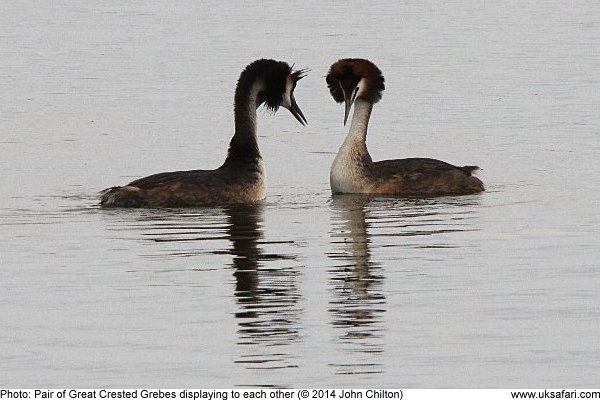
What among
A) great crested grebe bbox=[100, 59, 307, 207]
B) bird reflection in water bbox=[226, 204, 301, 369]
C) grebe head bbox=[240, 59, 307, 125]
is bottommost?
bird reflection in water bbox=[226, 204, 301, 369]

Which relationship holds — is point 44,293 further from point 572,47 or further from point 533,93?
point 572,47

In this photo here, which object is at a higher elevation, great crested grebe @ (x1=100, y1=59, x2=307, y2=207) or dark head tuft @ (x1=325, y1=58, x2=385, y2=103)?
dark head tuft @ (x1=325, y1=58, x2=385, y2=103)

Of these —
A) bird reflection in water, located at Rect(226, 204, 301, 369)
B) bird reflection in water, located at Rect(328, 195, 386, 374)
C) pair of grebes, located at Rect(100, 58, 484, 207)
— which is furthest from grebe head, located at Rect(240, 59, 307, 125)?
bird reflection in water, located at Rect(226, 204, 301, 369)

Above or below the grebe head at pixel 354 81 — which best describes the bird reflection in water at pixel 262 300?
below

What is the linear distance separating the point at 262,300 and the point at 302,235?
3.42m

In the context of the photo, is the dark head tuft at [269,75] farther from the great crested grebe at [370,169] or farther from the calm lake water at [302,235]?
the calm lake water at [302,235]

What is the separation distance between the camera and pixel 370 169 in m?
20.8

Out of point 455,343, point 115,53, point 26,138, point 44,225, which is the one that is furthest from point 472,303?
point 115,53

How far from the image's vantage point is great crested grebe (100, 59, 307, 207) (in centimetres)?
1912

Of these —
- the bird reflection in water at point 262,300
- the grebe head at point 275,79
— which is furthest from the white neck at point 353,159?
the bird reflection in water at point 262,300

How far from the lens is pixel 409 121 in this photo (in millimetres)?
27312

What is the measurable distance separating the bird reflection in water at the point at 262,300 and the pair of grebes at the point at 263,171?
3.95 ft

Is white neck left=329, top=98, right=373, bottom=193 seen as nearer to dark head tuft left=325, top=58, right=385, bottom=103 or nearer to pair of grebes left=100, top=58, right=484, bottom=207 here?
pair of grebes left=100, top=58, right=484, bottom=207

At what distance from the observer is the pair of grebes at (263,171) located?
63.0ft
